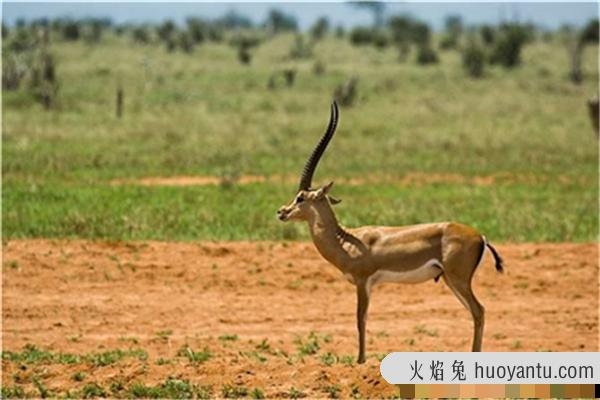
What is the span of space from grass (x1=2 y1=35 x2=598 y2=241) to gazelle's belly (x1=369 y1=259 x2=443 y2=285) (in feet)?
18.5

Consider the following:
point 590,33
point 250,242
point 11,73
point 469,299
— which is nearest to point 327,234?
point 469,299

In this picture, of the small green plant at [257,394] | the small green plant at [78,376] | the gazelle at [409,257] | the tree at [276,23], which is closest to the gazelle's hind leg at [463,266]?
the gazelle at [409,257]

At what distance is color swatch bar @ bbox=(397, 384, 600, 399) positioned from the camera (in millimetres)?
7207

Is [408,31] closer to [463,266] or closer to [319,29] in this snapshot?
[319,29]

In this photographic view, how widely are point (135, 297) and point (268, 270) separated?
1.52m

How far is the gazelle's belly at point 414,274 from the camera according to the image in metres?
8.20

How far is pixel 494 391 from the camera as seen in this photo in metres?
7.21

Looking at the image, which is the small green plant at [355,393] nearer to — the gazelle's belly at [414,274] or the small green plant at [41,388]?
the gazelle's belly at [414,274]

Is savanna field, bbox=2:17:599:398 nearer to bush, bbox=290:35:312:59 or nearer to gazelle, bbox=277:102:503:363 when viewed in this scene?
gazelle, bbox=277:102:503:363

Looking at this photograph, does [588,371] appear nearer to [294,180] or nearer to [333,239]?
[333,239]

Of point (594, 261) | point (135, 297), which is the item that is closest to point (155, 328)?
point (135, 297)

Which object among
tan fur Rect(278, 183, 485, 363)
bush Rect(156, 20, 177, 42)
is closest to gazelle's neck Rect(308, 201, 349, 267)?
tan fur Rect(278, 183, 485, 363)

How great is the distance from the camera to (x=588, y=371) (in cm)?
781

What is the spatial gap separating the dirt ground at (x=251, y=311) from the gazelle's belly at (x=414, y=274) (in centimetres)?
59
